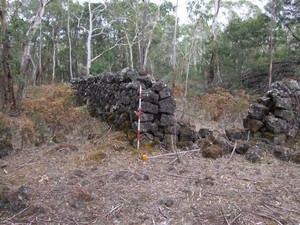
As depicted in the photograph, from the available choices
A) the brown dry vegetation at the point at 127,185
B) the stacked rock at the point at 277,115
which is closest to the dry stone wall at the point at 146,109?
the brown dry vegetation at the point at 127,185

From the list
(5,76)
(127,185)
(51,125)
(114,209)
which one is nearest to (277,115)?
(127,185)

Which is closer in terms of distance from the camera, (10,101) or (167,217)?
(167,217)

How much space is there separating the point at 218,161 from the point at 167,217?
2.18 meters

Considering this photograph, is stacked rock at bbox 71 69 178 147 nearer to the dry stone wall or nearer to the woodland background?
the dry stone wall

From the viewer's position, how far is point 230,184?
14.5 feet

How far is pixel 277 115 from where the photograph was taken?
21.6 feet

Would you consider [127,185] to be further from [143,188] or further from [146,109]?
[146,109]

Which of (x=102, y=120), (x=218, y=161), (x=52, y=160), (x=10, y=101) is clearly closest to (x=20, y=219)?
(x=52, y=160)

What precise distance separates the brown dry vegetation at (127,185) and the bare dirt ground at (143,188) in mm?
12

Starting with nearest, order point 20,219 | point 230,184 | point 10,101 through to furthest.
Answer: point 20,219
point 230,184
point 10,101

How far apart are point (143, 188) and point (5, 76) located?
677cm

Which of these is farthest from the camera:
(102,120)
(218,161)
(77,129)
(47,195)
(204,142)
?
(102,120)

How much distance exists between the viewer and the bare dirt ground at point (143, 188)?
356 cm

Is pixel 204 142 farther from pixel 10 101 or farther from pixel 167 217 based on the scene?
pixel 10 101
